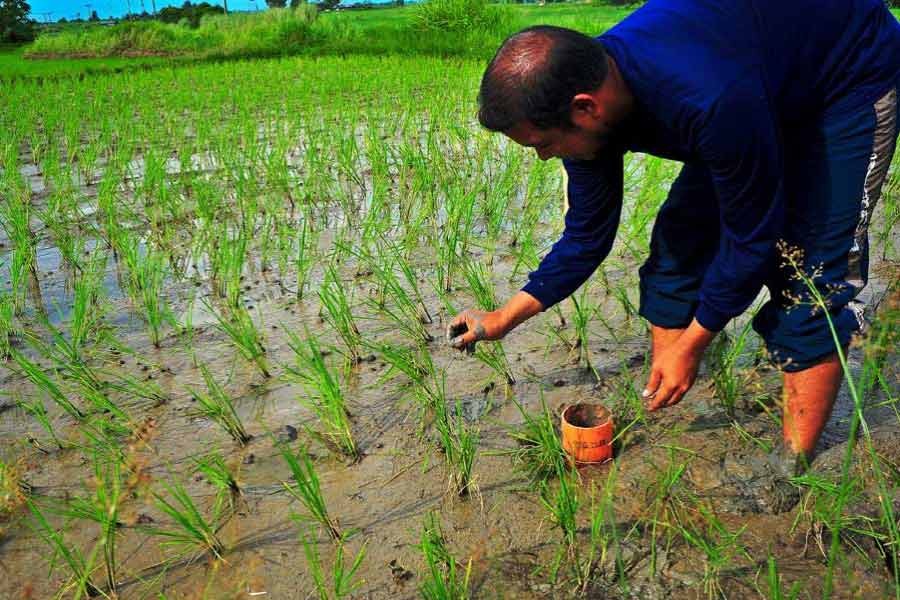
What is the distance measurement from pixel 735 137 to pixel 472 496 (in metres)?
0.96

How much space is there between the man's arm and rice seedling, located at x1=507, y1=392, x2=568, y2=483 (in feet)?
0.66

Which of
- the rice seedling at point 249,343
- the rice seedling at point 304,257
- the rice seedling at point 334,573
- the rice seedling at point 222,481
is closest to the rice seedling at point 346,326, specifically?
the rice seedling at point 249,343

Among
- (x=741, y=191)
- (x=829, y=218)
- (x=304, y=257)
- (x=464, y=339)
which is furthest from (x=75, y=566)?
(x=304, y=257)

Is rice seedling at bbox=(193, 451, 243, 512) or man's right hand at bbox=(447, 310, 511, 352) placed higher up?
man's right hand at bbox=(447, 310, 511, 352)

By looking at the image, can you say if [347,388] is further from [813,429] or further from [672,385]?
[813,429]

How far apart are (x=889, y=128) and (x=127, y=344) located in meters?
2.27

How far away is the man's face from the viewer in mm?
1242

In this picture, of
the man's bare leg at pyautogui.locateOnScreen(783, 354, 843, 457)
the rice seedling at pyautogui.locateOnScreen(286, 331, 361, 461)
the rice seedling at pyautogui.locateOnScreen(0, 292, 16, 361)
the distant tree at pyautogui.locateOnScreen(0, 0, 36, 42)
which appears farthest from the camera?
the distant tree at pyautogui.locateOnScreen(0, 0, 36, 42)

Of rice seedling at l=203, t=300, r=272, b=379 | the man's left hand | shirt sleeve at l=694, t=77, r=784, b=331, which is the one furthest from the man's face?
rice seedling at l=203, t=300, r=272, b=379

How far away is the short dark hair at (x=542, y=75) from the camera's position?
116 centimetres

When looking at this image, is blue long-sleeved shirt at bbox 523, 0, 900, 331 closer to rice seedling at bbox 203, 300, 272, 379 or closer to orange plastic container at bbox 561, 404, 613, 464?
orange plastic container at bbox 561, 404, 613, 464

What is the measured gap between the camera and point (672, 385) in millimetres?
1454

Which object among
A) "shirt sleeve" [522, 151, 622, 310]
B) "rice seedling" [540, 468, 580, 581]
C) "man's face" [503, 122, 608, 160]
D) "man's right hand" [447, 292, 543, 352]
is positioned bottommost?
"rice seedling" [540, 468, 580, 581]

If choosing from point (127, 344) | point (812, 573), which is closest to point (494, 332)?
point (812, 573)
